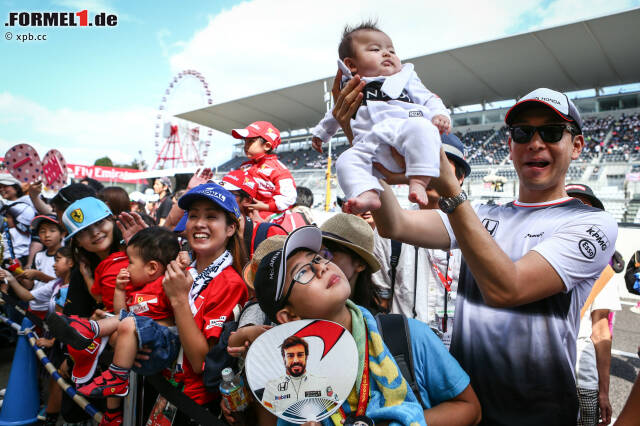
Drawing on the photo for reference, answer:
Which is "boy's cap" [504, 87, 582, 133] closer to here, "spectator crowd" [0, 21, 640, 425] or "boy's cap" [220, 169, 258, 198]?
"spectator crowd" [0, 21, 640, 425]

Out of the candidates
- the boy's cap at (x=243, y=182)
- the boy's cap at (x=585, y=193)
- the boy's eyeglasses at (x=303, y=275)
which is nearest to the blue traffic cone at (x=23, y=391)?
the boy's cap at (x=243, y=182)

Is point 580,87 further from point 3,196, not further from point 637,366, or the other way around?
point 3,196

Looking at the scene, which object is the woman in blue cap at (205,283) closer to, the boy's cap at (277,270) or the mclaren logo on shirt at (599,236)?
the boy's cap at (277,270)

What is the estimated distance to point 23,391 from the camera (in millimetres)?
3209

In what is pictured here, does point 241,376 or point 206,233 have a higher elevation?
point 206,233

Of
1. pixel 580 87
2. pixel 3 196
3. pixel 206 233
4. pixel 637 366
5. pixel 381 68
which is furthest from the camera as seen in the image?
pixel 580 87

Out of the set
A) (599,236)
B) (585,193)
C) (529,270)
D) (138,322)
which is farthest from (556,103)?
(138,322)

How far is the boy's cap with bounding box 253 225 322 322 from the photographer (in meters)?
1.28

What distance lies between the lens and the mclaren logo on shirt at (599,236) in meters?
1.26

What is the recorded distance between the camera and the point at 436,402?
1365mm

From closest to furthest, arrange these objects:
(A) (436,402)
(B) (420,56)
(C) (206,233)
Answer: (A) (436,402) → (C) (206,233) → (B) (420,56)

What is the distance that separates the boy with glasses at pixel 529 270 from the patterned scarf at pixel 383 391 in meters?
0.35

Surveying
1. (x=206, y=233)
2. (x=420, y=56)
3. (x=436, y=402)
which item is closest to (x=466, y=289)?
(x=436, y=402)

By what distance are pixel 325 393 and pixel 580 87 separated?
3199cm
